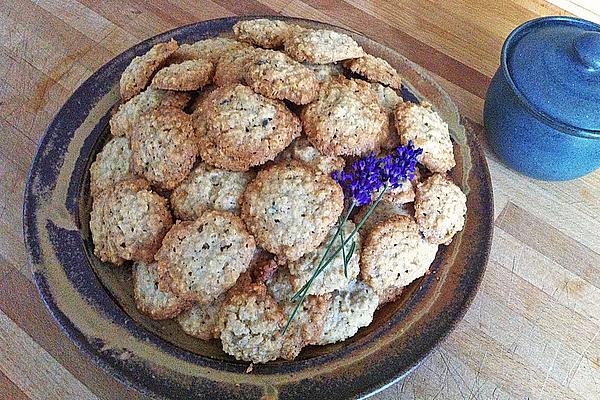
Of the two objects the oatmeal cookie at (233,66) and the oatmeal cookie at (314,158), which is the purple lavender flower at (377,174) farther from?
the oatmeal cookie at (233,66)

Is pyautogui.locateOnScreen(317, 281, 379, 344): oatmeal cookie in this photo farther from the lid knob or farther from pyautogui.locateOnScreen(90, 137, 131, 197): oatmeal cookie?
the lid knob

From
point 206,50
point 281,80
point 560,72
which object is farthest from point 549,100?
point 206,50

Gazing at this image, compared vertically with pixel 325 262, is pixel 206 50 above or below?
above

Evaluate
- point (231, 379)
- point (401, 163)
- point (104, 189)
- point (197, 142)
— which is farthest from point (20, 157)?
point (401, 163)

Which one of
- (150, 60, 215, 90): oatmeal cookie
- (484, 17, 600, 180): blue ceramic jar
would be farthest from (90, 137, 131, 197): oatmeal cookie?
(484, 17, 600, 180): blue ceramic jar

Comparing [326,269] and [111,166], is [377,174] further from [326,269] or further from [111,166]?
[111,166]

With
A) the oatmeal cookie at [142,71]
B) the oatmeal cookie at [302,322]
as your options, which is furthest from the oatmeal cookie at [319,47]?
the oatmeal cookie at [302,322]
